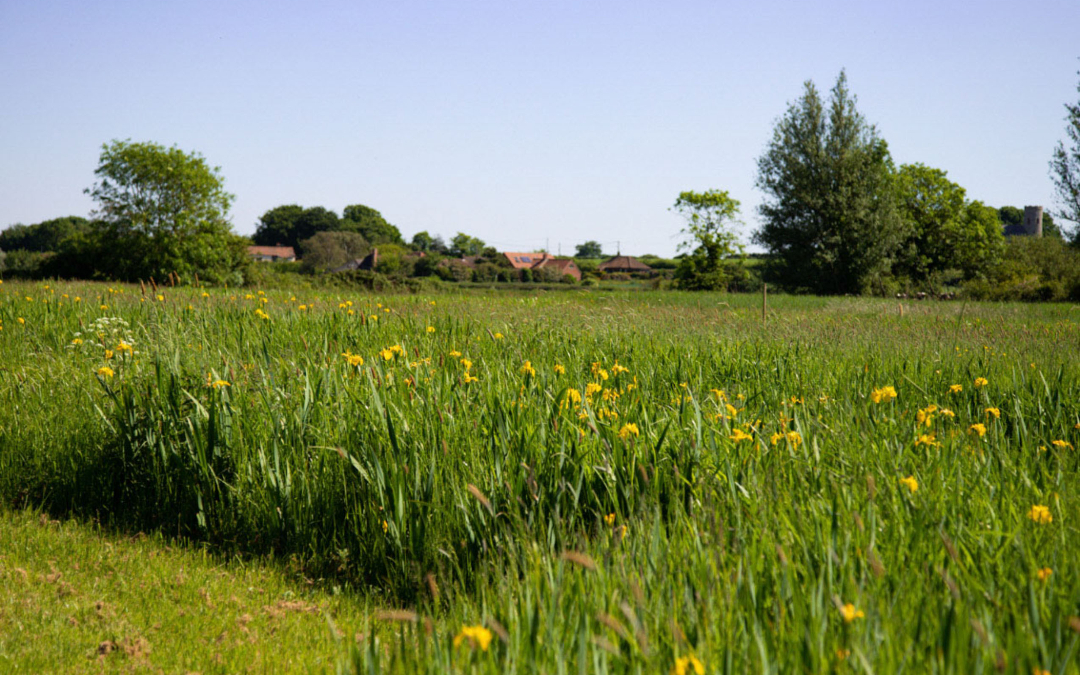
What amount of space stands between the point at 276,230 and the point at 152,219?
9912cm

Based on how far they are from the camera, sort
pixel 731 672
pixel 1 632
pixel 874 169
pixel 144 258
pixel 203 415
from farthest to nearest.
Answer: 1. pixel 874 169
2. pixel 144 258
3. pixel 203 415
4. pixel 1 632
5. pixel 731 672

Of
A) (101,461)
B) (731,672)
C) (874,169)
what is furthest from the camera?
(874,169)

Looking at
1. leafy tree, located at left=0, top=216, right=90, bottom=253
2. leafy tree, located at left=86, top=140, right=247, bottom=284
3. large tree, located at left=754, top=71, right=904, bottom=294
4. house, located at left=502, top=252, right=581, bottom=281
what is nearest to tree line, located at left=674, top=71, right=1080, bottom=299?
large tree, located at left=754, top=71, right=904, bottom=294

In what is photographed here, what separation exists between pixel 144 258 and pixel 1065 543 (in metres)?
34.4

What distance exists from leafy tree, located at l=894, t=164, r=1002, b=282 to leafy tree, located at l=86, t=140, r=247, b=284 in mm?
39412

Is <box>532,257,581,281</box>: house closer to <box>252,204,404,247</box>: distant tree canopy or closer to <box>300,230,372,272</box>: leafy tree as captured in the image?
<box>300,230,372,272</box>: leafy tree

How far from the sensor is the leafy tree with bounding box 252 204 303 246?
12362 cm

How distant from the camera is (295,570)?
11.2 ft

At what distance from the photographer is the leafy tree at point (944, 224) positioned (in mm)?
42094

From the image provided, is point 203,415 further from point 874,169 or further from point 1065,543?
point 874,169

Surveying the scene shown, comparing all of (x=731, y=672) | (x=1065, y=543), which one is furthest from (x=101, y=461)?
(x=1065, y=543)

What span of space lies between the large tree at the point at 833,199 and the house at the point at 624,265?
66146 mm

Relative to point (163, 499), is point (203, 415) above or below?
above

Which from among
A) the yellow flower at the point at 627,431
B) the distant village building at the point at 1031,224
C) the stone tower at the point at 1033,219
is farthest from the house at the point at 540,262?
the yellow flower at the point at 627,431
